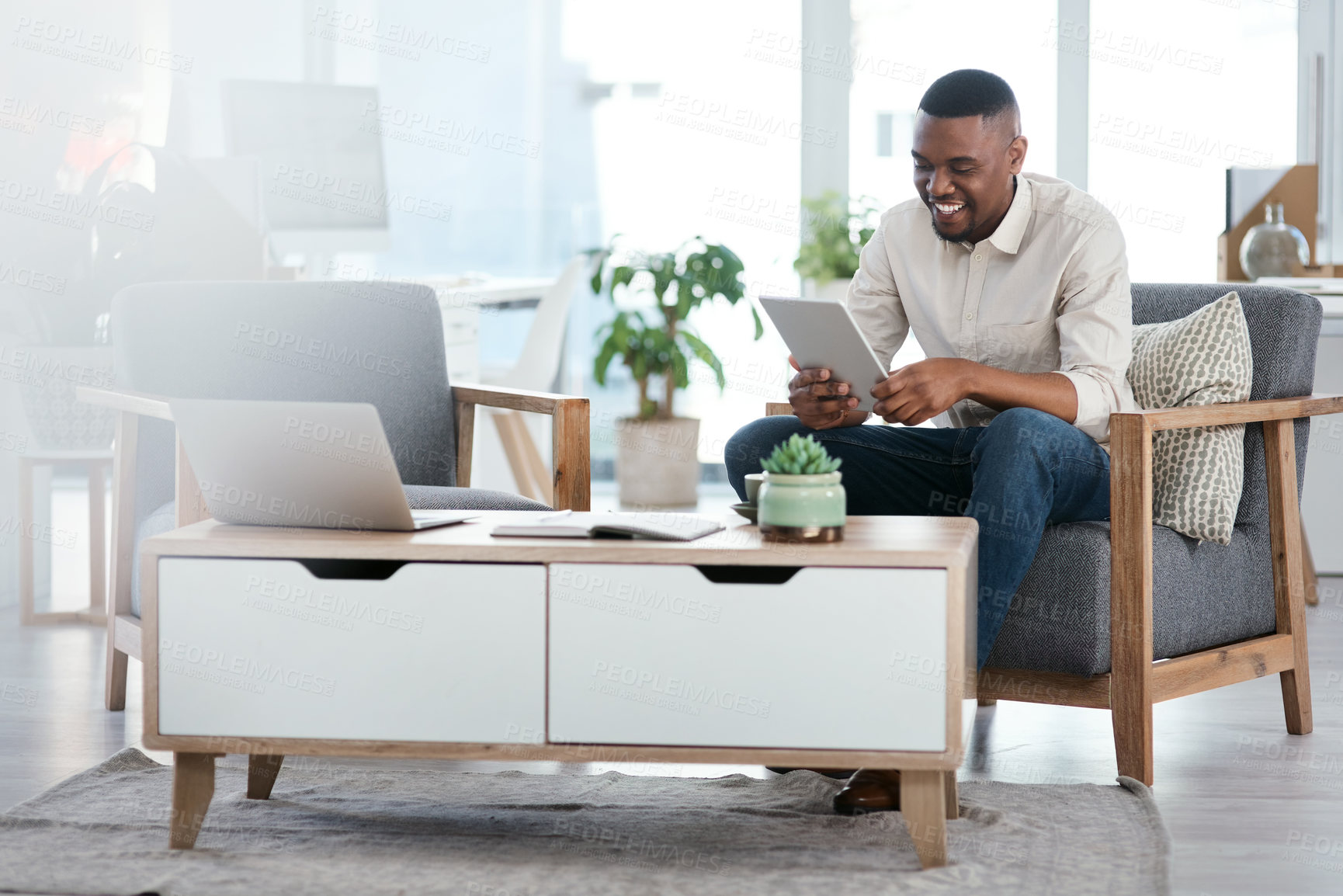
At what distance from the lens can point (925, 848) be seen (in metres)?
1.59

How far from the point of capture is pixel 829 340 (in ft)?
6.54

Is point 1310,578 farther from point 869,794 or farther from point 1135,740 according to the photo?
point 869,794

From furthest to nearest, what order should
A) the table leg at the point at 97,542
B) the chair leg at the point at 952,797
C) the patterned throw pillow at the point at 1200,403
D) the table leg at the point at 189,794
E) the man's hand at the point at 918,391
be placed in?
the table leg at the point at 97,542 < the patterned throw pillow at the point at 1200,403 < the man's hand at the point at 918,391 < the chair leg at the point at 952,797 < the table leg at the point at 189,794

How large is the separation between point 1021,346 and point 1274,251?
1796 millimetres

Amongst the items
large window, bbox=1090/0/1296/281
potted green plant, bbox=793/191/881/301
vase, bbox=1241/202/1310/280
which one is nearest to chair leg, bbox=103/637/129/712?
potted green plant, bbox=793/191/881/301

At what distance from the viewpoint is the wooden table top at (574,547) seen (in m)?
1.50

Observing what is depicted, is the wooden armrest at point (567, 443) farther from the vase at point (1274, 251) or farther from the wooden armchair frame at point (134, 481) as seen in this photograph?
the vase at point (1274, 251)

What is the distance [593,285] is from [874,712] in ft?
11.4

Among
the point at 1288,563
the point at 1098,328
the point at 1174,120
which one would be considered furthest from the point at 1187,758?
the point at 1174,120

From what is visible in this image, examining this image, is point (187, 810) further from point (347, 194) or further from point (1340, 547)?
point (1340, 547)

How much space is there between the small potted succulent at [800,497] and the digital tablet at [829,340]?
0.33m

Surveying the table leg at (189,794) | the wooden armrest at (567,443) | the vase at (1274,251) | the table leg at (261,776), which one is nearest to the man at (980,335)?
the wooden armrest at (567,443)

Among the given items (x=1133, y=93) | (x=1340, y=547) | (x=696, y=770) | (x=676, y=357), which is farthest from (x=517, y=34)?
(x=696, y=770)

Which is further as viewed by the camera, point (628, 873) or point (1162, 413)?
point (1162, 413)
